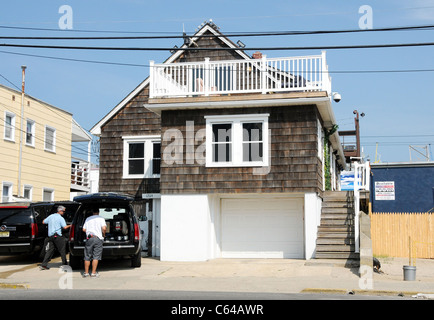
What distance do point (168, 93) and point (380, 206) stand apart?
58.5 ft

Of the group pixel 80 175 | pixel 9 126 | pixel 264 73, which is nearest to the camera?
pixel 264 73

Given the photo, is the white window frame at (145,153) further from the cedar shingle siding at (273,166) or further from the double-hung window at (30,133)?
the double-hung window at (30,133)

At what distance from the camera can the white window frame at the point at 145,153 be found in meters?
23.0

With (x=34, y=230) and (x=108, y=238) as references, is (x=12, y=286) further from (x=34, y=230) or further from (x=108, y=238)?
(x=34, y=230)

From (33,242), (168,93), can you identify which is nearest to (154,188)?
(168,93)

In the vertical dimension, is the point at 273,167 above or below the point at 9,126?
below

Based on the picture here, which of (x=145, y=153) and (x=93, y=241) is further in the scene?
(x=145, y=153)

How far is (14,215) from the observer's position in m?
17.2

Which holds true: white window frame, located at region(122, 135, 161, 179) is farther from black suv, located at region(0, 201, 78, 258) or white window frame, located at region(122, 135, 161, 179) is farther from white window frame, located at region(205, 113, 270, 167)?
black suv, located at region(0, 201, 78, 258)

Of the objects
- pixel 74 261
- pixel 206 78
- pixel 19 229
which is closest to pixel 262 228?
pixel 206 78

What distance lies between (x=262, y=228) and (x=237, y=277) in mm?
5290

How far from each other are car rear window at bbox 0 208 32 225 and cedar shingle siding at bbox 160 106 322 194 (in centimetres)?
460

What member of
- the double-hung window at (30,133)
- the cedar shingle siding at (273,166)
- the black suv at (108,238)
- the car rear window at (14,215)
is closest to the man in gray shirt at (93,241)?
the black suv at (108,238)
